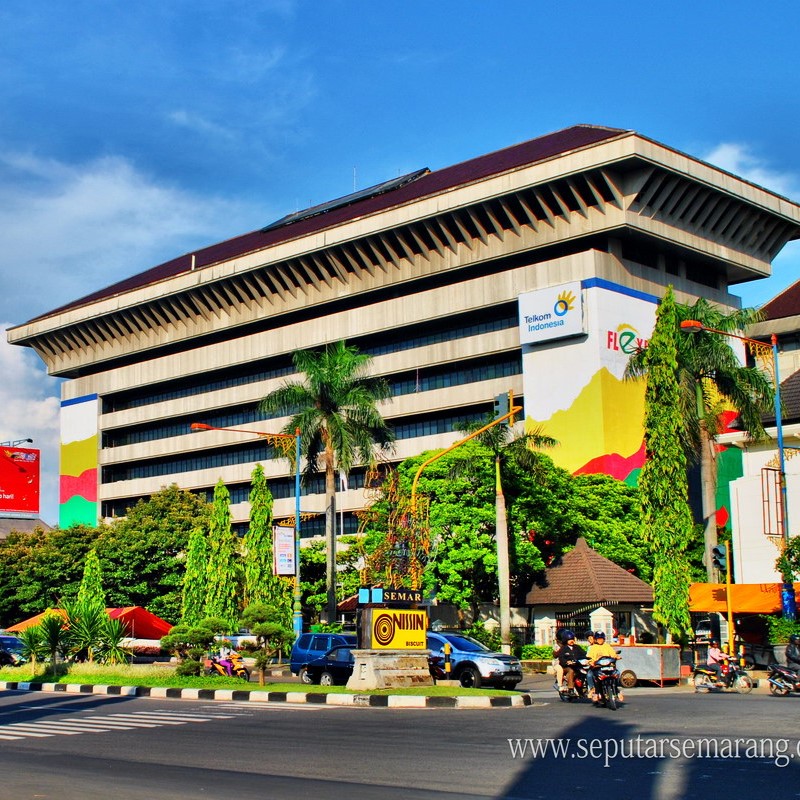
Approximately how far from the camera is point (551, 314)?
6100cm

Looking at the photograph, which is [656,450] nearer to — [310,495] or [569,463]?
[569,463]

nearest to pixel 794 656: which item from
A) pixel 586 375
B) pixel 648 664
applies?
pixel 648 664

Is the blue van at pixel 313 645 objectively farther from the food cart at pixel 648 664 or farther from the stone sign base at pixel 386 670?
the stone sign base at pixel 386 670

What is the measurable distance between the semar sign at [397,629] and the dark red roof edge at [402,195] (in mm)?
40192

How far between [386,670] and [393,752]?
33.0 ft

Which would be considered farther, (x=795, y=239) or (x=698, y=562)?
(x=795, y=239)

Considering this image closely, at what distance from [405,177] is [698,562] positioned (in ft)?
127

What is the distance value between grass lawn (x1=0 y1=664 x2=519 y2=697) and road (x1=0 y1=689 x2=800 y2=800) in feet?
6.73

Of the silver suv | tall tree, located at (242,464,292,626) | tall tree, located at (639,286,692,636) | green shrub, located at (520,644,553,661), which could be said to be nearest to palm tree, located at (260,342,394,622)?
tall tree, located at (242,464,292,626)

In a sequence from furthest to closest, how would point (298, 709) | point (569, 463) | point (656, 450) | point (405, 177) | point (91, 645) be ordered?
point (405, 177) < point (569, 463) < point (656, 450) < point (91, 645) < point (298, 709)

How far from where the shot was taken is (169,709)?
2189cm

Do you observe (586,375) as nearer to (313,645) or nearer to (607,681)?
(313,645)

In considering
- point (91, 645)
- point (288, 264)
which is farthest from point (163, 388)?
point (91, 645)

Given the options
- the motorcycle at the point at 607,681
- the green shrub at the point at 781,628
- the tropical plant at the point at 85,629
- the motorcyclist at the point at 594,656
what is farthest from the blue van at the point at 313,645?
the green shrub at the point at 781,628
